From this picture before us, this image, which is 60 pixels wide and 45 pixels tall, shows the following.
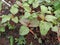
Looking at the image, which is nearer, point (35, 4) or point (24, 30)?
point (24, 30)

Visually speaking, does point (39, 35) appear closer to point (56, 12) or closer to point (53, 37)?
point (53, 37)

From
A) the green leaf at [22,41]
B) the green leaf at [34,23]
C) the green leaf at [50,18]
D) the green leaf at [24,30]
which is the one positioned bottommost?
the green leaf at [22,41]

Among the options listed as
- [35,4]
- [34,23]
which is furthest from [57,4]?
[34,23]

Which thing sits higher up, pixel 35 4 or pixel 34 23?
pixel 35 4

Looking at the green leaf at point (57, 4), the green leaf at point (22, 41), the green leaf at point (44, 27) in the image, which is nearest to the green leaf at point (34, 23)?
the green leaf at point (44, 27)

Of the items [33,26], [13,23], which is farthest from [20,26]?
[33,26]

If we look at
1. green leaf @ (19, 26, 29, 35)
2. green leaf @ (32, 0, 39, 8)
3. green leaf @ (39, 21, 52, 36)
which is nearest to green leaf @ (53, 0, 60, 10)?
green leaf @ (32, 0, 39, 8)

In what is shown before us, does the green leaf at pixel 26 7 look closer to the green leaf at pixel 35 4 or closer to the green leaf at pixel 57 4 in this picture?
the green leaf at pixel 35 4

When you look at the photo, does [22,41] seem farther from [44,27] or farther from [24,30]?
[44,27]
